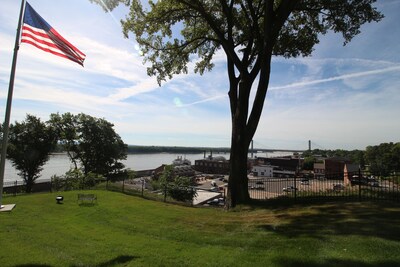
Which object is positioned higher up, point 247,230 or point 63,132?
point 63,132

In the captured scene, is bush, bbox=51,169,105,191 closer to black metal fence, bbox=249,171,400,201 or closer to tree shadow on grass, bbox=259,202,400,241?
black metal fence, bbox=249,171,400,201

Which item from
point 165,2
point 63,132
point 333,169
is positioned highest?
point 165,2

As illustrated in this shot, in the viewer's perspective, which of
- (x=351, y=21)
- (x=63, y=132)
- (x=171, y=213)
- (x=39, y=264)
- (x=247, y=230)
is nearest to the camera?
(x=39, y=264)

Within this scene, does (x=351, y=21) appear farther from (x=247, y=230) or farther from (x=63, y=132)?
(x=63, y=132)

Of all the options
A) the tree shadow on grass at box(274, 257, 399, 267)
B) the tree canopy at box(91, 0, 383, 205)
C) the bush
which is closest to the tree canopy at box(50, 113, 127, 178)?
the bush

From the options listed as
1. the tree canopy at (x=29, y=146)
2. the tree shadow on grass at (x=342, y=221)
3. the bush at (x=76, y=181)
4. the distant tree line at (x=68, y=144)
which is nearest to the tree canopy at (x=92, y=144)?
the distant tree line at (x=68, y=144)

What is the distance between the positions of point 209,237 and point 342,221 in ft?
11.8

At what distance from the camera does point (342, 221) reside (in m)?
7.53

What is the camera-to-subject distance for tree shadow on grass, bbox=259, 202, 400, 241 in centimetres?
655

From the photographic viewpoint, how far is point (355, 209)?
8.75 m

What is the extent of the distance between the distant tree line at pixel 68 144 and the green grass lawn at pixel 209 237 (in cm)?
2438

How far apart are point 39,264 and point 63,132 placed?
126 feet

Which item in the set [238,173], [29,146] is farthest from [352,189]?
[29,146]

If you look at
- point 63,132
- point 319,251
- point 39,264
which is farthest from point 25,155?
point 319,251
